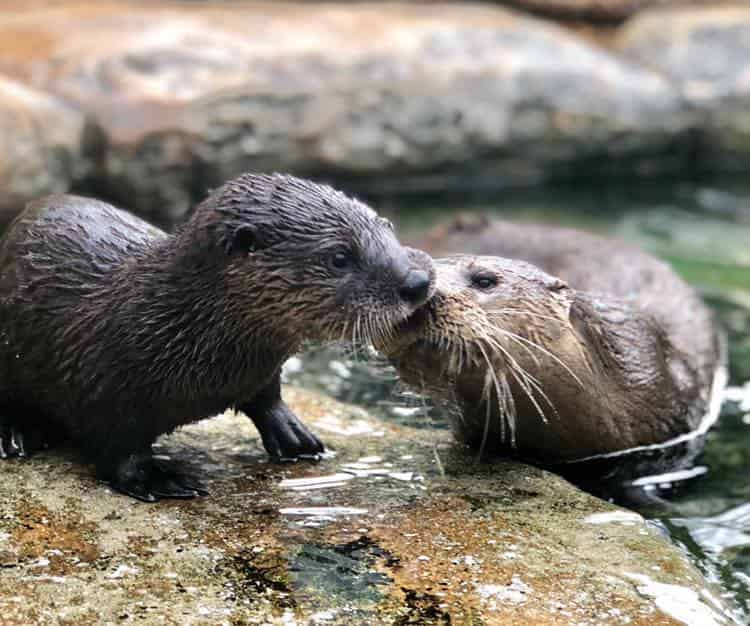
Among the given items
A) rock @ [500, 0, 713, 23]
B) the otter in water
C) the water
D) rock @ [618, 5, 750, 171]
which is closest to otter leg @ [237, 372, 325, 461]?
the otter in water

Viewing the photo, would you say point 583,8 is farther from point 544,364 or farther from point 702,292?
point 544,364

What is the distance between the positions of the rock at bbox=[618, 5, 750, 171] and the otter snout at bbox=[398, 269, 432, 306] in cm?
656

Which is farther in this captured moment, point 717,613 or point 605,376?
point 605,376

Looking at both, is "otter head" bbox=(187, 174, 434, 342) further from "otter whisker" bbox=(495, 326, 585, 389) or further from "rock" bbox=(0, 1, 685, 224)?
"rock" bbox=(0, 1, 685, 224)

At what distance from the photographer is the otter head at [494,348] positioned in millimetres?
4074

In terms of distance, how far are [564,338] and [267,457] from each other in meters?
1.15

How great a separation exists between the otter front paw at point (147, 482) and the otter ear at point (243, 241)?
726 mm

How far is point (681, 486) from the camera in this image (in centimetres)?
481

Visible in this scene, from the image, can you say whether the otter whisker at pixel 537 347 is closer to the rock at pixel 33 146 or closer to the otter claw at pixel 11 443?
the otter claw at pixel 11 443

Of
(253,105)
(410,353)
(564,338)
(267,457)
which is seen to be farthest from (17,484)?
(253,105)

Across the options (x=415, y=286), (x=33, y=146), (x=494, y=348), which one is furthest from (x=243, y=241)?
(x=33, y=146)

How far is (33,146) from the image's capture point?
23.6 ft

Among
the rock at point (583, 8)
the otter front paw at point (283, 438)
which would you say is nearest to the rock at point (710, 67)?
the rock at point (583, 8)

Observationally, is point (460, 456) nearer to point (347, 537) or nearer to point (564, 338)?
point (564, 338)
